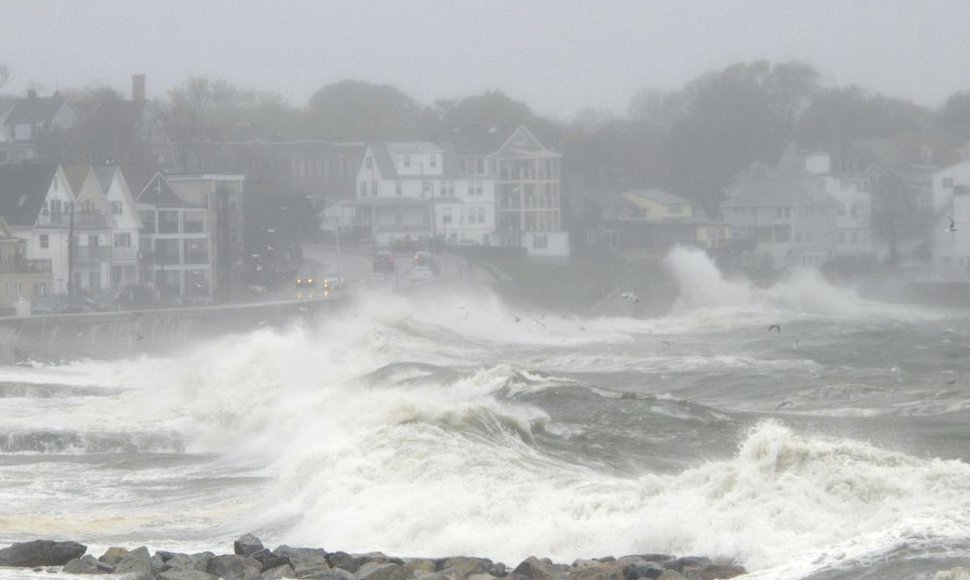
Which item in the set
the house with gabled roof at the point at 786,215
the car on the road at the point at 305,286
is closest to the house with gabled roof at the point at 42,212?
the car on the road at the point at 305,286

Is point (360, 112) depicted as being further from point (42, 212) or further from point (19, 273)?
point (19, 273)

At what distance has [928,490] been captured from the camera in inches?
627

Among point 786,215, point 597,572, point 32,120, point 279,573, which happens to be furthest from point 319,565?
point 32,120

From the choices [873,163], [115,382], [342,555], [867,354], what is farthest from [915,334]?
Answer: [342,555]

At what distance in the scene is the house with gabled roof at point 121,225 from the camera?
2633 inches

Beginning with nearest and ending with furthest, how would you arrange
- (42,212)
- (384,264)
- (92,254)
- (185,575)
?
(185,575) < (42,212) < (92,254) < (384,264)

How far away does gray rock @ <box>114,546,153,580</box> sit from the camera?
14750 millimetres

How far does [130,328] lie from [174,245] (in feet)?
63.2

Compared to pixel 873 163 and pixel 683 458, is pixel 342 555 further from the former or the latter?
pixel 873 163

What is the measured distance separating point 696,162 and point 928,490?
237 ft

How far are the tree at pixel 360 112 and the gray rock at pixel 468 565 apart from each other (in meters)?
96.5

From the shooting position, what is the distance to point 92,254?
65.3m

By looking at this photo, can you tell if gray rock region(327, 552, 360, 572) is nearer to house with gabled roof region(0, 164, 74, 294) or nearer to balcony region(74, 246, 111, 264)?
house with gabled roof region(0, 164, 74, 294)

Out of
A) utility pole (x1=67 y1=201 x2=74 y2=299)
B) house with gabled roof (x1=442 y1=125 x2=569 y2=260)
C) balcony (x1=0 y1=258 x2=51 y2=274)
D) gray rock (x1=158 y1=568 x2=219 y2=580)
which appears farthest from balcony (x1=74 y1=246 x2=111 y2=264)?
gray rock (x1=158 y1=568 x2=219 y2=580)
